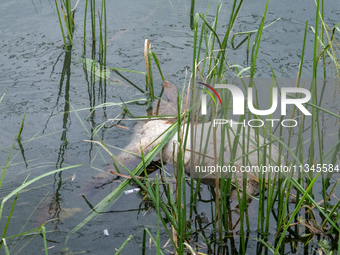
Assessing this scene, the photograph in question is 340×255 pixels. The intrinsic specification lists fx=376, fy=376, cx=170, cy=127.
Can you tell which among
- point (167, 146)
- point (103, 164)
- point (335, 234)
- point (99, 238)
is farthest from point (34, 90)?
point (335, 234)

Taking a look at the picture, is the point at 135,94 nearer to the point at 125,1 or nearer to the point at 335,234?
the point at 125,1

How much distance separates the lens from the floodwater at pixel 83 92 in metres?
1.58

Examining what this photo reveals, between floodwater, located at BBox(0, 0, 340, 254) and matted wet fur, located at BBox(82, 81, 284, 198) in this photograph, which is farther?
matted wet fur, located at BBox(82, 81, 284, 198)

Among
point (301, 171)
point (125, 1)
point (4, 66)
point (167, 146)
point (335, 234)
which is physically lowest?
point (335, 234)

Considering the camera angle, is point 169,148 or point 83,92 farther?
point 83,92

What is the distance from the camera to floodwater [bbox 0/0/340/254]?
1.58 m

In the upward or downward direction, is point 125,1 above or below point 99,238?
above

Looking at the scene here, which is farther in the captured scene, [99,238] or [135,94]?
[135,94]

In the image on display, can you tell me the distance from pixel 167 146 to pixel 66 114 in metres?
0.65

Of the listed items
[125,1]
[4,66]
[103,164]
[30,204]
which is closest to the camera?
[30,204]

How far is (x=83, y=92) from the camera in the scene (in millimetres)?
2402

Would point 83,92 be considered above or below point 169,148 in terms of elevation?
above

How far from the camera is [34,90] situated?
2383mm

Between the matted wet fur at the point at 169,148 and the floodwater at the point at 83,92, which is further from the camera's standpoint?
the matted wet fur at the point at 169,148
